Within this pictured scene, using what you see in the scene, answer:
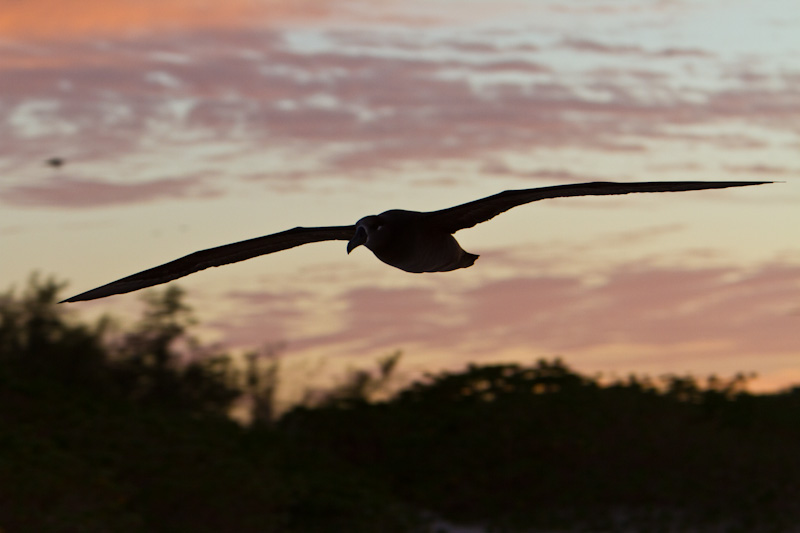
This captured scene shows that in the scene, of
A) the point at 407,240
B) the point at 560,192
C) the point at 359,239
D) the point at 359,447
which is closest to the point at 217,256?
the point at 359,239

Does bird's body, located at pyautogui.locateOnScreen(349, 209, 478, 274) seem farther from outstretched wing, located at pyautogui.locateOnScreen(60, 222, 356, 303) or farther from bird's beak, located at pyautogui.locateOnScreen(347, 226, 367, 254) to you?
outstretched wing, located at pyautogui.locateOnScreen(60, 222, 356, 303)

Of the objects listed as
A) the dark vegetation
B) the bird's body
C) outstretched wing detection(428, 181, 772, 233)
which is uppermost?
outstretched wing detection(428, 181, 772, 233)

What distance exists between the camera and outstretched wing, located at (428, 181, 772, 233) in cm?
594

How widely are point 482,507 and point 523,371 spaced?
2.68m

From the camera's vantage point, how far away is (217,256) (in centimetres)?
779

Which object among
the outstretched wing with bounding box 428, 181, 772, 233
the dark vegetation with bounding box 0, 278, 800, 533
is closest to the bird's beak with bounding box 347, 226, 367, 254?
the outstretched wing with bounding box 428, 181, 772, 233

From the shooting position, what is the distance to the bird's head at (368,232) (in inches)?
242

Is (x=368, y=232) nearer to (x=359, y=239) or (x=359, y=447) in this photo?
(x=359, y=239)

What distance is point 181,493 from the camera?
1388cm

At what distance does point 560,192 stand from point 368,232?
3.62 feet

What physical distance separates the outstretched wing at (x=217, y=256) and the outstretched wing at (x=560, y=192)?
0.90m

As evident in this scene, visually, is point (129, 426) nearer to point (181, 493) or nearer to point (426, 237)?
point (181, 493)

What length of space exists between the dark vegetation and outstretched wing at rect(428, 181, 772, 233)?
7606mm

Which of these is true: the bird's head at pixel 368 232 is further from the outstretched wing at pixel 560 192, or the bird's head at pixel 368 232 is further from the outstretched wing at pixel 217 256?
the outstretched wing at pixel 217 256
